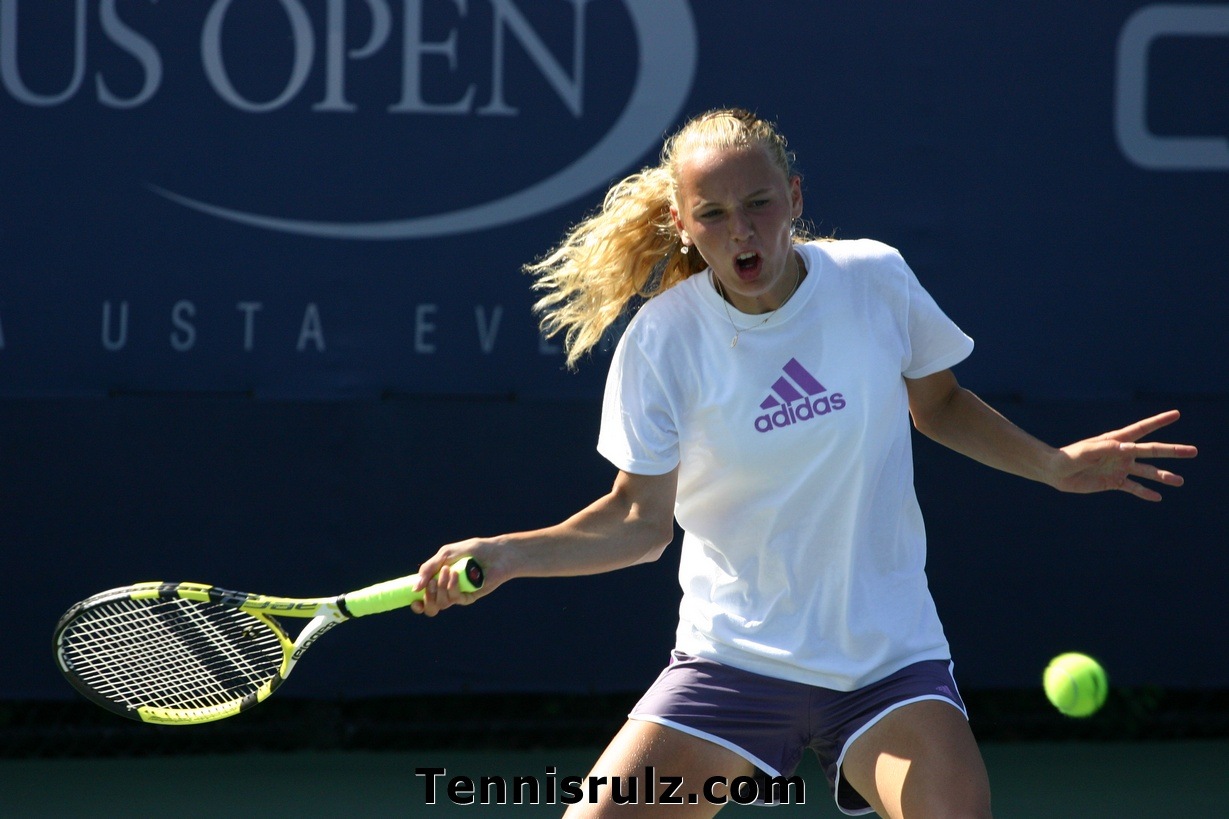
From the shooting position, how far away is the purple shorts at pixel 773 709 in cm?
242

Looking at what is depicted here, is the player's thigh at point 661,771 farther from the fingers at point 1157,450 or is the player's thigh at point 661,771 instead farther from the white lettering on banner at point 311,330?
the white lettering on banner at point 311,330

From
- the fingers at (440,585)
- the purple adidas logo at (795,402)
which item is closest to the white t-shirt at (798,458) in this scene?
the purple adidas logo at (795,402)

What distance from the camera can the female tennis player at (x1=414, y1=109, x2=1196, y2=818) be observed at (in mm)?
2404

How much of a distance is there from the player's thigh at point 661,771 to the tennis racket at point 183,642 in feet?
1.14

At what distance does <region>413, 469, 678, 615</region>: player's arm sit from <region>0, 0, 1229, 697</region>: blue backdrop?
71.7 inches

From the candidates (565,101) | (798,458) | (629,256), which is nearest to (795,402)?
(798,458)

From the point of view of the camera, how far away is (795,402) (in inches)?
95.6

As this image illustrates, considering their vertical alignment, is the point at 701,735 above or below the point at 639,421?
below

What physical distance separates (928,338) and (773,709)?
65 centimetres

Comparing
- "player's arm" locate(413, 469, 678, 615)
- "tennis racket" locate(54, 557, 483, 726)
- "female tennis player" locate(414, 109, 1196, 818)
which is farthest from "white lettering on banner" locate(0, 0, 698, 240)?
"player's arm" locate(413, 469, 678, 615)

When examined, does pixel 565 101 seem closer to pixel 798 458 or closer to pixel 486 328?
pixel 486 328

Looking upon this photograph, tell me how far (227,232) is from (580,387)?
3.47 feet

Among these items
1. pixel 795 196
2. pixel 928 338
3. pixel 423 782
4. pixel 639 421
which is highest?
pixel 795 196

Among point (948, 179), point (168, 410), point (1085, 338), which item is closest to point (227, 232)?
point (168, 410)
